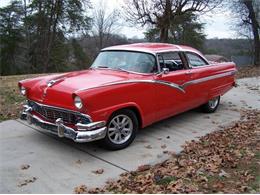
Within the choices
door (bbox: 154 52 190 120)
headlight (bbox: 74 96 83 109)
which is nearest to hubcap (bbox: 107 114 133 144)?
headlight (bbox: 74 96 83 109)

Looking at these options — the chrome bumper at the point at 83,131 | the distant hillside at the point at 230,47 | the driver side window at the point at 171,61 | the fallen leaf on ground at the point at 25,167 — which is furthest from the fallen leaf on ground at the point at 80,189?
the distant hillside at the point at 230,47

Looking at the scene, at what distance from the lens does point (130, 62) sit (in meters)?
6.15

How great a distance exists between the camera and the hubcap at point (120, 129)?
17.5 feet

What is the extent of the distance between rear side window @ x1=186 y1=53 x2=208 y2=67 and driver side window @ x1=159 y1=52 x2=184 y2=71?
40 cm

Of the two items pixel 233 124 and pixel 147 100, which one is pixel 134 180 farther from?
pixel 233 124

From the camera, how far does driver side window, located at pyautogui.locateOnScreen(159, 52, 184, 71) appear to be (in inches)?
249

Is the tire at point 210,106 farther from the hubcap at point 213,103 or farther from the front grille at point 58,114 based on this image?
the front grille at point 58,114

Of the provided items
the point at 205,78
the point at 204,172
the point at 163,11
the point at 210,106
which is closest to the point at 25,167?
the point at 204,172

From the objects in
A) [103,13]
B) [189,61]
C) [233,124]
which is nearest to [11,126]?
[189,61]

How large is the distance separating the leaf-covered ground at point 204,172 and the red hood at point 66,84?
1.44 metres

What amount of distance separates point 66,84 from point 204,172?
249 cm

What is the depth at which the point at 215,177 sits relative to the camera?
448 centimetres

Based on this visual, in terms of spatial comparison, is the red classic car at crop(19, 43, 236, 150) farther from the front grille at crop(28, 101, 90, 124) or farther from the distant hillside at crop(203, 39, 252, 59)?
the distant hillside at crop(203, 39, 252, 59)

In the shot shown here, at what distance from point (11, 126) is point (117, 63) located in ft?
8.18
